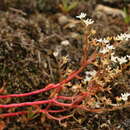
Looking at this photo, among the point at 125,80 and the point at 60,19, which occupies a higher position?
the point at 60,19

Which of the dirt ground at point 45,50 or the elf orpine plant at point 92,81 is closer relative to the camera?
the elf orpine plant at point 92,81

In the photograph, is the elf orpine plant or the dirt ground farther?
the dirt ground

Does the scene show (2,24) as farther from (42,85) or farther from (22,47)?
(42,85)

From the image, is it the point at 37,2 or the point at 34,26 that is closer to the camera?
the point at 34,26

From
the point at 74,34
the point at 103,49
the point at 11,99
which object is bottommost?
the point at 11,99

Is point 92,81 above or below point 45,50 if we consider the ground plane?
above

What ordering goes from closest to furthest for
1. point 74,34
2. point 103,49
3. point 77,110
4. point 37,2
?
point 103,49 → point 77,110 → point 74,34 → point 37,2

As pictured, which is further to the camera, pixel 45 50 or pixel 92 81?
pixel 45 50

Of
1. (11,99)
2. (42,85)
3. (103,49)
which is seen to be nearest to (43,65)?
(42,85)
